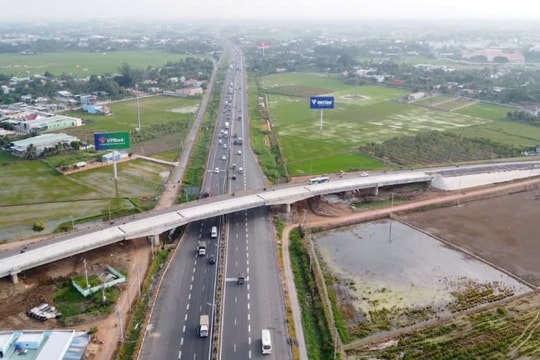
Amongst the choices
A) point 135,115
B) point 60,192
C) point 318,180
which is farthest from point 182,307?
point 135,115

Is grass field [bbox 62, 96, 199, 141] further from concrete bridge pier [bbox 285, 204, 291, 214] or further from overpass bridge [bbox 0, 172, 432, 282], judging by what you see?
concrete bridge pier [bbox 285, 204, 291, 214]

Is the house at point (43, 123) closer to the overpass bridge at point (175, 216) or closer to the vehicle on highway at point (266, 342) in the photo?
the overpass bridge at point (175, 216)

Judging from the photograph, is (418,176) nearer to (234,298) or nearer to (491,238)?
(491,238)

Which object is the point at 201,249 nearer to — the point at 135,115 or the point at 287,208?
the point at 287,208

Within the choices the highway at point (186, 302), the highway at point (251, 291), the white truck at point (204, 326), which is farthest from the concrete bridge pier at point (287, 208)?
the white truck at point (204, 326)

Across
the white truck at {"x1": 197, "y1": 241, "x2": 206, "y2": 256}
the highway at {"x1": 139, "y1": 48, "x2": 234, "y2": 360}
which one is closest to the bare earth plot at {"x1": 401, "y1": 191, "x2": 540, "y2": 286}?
the white truck at {"x1": 197, "y1": 241, "x2": 206, "y2": 256}

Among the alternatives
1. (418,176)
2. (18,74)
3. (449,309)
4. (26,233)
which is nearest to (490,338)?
(449,309)
